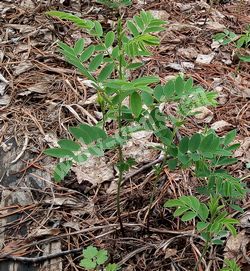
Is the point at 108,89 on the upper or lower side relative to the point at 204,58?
upper

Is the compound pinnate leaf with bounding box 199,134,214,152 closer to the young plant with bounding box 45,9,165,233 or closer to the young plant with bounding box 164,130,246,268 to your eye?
the young plant with bounding box 164,130,246,268

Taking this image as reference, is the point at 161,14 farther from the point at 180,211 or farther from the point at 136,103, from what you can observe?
the point at 180,211

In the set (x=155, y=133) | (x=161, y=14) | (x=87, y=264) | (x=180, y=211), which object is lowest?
(x=87, y=264)

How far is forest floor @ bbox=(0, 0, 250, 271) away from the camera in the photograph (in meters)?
1.94

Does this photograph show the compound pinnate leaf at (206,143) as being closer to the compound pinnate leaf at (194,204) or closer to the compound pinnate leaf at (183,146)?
the compound pinnate leaf at (183,146)

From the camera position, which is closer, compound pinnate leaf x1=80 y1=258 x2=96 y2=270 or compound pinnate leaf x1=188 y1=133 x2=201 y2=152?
compound pinnate leaf x1=188 y1=133 x2=201 y2=152

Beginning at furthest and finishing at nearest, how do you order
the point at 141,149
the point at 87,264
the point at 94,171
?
the point at 141,149, the point at 94,171, the point at 87,264

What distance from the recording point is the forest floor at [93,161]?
1.94 metres

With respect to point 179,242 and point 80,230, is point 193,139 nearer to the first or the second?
point 179,242

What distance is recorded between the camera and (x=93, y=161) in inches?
92.9

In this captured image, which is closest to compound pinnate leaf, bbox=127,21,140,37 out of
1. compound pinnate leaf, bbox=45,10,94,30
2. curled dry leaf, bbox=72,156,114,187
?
compound pinnate leaf, bbox=45,10,94,30

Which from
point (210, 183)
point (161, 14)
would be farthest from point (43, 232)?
point (161, 14)

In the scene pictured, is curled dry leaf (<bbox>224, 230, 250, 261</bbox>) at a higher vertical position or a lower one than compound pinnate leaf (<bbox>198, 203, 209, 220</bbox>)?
lower

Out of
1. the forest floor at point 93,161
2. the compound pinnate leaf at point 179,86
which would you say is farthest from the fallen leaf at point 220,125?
the compound pinnate leaf at point 179,86
